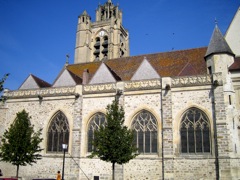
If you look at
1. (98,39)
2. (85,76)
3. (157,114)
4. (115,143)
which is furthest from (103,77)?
(98,39)

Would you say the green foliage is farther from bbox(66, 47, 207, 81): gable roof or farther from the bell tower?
the bell tower

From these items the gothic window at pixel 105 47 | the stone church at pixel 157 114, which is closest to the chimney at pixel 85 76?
the stone church at pixel 157 114

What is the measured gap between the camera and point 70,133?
2048cm

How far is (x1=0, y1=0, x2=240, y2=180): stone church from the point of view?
16.9m

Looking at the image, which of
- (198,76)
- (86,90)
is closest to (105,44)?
(86,90)

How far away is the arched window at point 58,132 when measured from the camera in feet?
68.6

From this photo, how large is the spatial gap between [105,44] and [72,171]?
85.0 feet

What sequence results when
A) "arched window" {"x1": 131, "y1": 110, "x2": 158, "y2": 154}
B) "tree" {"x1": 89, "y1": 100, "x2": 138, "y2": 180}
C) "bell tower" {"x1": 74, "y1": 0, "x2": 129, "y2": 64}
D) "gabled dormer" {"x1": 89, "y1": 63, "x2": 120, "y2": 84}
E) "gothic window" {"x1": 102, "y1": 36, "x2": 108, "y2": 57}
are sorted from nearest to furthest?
"tree" {"x1": 89, "y1": 100, "x2": 138, "y2": 180} < "arched window" {"x1": 131, "y1": 110, "x2": 158, "y2": 154} < "gabled dormer" {"x1": 89, "y1": 63, "x2": 120, "y2": 84} < "bell tower" {"x1": 74, "y1": 0, "x2": 129, "y2": 64} < "gothic window" {"x1": 102, "y1": 36, "x2": 108, "y2": 57}

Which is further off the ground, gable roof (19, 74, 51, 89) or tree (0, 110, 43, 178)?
gable roof (19, 74, 51, 89)

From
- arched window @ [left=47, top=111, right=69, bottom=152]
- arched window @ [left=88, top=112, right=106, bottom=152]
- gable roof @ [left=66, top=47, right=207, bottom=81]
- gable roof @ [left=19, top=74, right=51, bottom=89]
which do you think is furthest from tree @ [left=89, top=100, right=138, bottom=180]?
gable roof @ [left=19, top=74, right=51, bottom=89]

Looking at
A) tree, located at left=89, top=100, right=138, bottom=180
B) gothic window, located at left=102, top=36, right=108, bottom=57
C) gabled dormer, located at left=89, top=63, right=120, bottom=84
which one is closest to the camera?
tree, located at left=89, top=100, right=138, bottom=180

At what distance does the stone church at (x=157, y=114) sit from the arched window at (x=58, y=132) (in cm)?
8

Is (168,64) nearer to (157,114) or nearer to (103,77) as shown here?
(103,77)

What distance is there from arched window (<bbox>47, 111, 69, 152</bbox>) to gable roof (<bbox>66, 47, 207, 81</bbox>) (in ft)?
17.7
